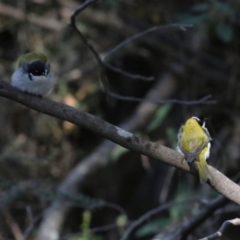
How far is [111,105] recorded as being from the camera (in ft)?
22.0

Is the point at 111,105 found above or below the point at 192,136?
above

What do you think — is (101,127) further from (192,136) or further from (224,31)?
(224,31)

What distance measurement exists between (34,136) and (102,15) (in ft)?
4.89

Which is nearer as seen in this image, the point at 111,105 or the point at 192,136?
the point at 192,136

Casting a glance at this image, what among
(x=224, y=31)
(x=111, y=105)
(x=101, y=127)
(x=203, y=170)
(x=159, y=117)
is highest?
(x=111, y=105)

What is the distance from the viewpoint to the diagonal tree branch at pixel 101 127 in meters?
2.78

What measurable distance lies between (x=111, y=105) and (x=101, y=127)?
13.0 feet

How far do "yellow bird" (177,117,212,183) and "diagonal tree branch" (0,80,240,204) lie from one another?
86 millimetres

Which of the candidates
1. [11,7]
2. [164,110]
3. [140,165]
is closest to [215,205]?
[164,110]

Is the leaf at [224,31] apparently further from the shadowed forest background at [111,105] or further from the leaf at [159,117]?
the leaf at [159,117]

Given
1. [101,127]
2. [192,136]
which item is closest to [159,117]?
[192,136]

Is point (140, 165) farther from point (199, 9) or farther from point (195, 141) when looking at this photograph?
point (195, 141)

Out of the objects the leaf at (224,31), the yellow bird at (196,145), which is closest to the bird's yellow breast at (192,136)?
the yellow bird at (196,145)

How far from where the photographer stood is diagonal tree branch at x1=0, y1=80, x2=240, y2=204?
278cm
